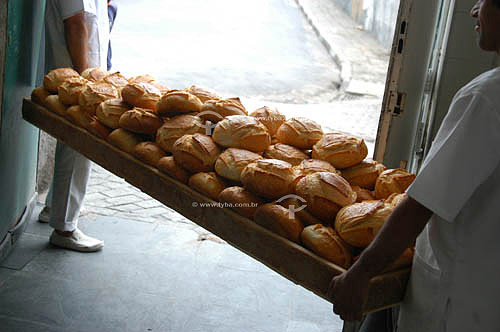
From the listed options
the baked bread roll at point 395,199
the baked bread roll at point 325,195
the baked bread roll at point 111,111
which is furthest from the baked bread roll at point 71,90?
the baked bread roll at point 395,199

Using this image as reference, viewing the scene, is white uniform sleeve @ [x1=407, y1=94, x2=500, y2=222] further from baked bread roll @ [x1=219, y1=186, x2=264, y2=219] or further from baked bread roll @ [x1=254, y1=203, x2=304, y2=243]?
baked bread roll @ [x1=219, y1=186, x2=264, y2=219]

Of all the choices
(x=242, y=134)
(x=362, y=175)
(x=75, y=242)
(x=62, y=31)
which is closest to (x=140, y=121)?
(x=242, y=134)

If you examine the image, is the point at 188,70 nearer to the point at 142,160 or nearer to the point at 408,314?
the point at 142,160

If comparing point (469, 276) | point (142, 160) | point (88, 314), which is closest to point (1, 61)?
point (142, 160)

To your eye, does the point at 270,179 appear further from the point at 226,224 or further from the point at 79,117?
the point at 79,117

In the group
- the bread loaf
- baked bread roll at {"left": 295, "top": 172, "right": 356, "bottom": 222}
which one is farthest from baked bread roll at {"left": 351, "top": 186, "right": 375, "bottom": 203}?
the bread loaf

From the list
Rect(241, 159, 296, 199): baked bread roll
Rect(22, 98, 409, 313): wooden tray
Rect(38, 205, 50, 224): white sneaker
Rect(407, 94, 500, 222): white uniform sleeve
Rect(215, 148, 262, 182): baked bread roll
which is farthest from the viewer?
Rect(38, 205, 50, 224): white sneaker

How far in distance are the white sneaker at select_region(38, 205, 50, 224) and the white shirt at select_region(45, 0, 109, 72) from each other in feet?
3.62

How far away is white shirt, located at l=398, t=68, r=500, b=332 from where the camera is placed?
1.32 meters

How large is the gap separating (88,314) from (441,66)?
232 centimetres

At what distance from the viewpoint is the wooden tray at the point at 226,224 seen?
1633 millimetres

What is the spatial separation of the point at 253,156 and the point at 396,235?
831mm

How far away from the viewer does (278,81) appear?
35.2ft

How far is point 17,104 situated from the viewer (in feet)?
10.6
